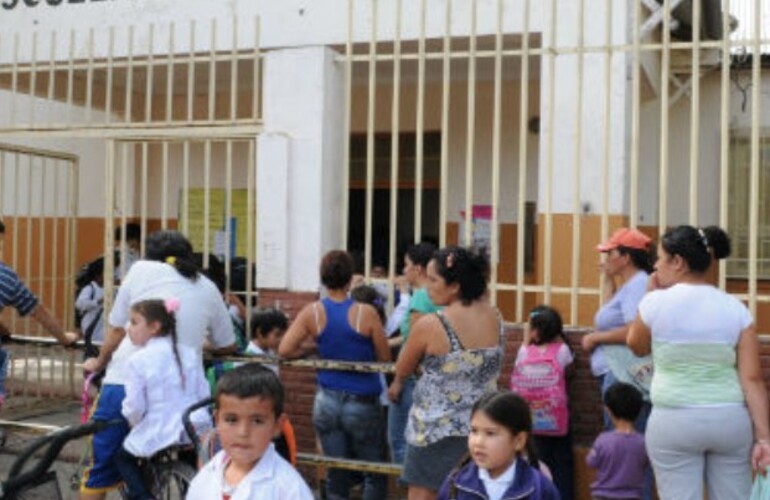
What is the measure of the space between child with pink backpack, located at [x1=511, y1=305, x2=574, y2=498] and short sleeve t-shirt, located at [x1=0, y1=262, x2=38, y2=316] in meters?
2.83

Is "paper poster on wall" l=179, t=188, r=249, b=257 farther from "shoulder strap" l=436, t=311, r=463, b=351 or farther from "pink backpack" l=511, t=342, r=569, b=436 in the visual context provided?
"shoulder strap" l=436, t=311, r=463, b=351

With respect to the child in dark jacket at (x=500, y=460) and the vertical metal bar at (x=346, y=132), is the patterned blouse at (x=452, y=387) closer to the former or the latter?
the child in dark jacket at (x=500, y=460)

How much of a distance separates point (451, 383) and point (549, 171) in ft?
7.58

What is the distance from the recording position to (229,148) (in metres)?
6.99

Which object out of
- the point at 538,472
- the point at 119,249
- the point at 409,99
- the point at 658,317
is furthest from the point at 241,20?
the point at 538,472

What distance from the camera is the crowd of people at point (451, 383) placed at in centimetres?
333

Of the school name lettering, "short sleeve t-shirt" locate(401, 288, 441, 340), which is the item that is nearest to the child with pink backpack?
"short sleeve t-shirt" locate(401, 288, 441, 340)

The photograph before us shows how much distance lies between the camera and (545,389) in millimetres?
5930

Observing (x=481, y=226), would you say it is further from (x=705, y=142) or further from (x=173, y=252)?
(x=173, y=252)

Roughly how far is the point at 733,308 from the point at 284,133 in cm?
374

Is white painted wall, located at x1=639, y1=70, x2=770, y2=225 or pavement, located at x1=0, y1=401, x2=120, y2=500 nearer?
pavement, located at x1=0, y1=401, x2=120, y2=500

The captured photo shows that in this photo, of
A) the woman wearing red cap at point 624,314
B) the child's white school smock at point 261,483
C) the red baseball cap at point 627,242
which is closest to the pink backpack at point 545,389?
the woman wearing red cap at point 624,314

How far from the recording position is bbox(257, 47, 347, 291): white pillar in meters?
6.95

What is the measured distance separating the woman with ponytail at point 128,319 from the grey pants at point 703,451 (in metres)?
2.30
